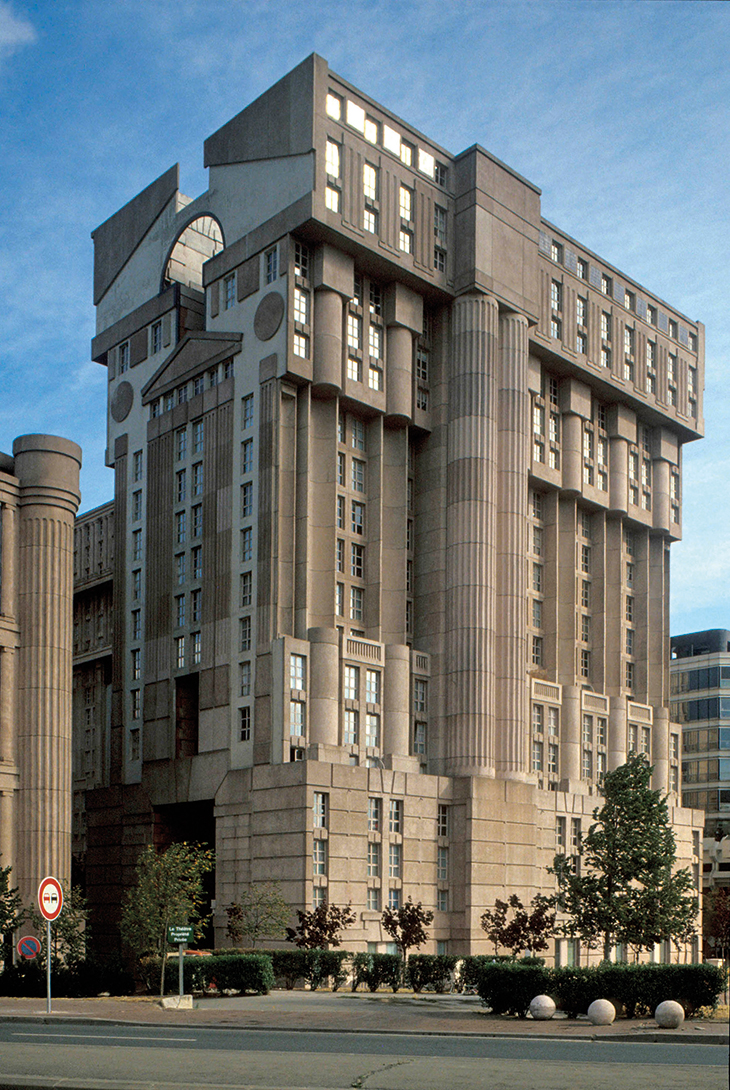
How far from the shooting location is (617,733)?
95.3 m

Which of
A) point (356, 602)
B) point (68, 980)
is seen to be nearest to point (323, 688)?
A: point (356, 602)

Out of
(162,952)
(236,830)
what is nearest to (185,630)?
(236,830)

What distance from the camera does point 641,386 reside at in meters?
102

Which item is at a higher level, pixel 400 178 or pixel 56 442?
pixel 400 178

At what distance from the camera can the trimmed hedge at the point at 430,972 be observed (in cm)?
5297

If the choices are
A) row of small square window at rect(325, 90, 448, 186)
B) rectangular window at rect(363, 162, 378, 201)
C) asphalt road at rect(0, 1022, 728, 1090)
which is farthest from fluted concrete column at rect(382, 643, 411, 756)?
asphalt road at rect(0, 1022, 728, 1090)

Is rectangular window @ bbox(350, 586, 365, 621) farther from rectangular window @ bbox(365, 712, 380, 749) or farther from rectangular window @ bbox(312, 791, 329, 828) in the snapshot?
rectangular window @ bbox(312, 791, 329, 828)

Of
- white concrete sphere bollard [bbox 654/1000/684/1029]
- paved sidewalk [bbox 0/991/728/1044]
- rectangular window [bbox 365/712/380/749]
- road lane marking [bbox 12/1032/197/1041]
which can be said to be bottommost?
paved sidewalk [bbox 0/991/728/1044]

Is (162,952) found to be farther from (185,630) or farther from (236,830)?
(185,630)

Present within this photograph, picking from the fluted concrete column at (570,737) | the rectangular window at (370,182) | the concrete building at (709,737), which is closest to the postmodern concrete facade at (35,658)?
the rectangular window at (370,182)

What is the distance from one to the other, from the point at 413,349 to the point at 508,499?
1142 centimetres

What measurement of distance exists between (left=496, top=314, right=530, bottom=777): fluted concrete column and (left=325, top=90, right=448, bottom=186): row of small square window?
35.2 ft

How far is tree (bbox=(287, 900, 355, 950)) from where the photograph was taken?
205ft

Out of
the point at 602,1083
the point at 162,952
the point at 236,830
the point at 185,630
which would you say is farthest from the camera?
the point at 185,630
